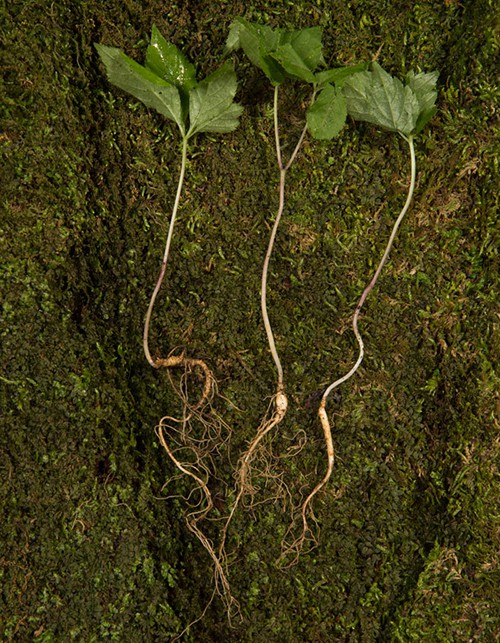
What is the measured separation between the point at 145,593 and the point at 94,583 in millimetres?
144

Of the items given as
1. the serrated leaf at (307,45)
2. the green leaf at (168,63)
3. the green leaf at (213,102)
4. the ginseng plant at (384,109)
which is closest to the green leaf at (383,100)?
the ginseng plant at (384,109)

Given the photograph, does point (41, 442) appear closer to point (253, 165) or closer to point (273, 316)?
point (273, 316)

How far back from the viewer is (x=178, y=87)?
175 centimetres

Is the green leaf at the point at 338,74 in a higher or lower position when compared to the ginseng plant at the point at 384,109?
higher

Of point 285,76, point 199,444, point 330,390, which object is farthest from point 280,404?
point 285,76

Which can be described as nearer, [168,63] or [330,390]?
[168,63]

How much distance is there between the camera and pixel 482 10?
1855 millimetres

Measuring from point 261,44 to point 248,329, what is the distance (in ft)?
2.54

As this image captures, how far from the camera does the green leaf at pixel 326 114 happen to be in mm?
1737

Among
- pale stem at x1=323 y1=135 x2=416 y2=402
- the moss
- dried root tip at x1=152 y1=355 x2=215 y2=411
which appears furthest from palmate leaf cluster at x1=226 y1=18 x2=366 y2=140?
dried root tip at x1=152 y1=355 x2=215 y2=411

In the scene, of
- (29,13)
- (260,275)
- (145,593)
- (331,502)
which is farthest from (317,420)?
(29,13)

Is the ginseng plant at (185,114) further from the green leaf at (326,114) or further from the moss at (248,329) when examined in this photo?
the green leaf at (326,114)

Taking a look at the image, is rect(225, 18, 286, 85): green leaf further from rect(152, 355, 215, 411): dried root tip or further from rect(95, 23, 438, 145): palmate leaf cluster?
rect(152, 355, 215, 411): dried root tip

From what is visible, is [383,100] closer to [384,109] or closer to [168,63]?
[384,109]
